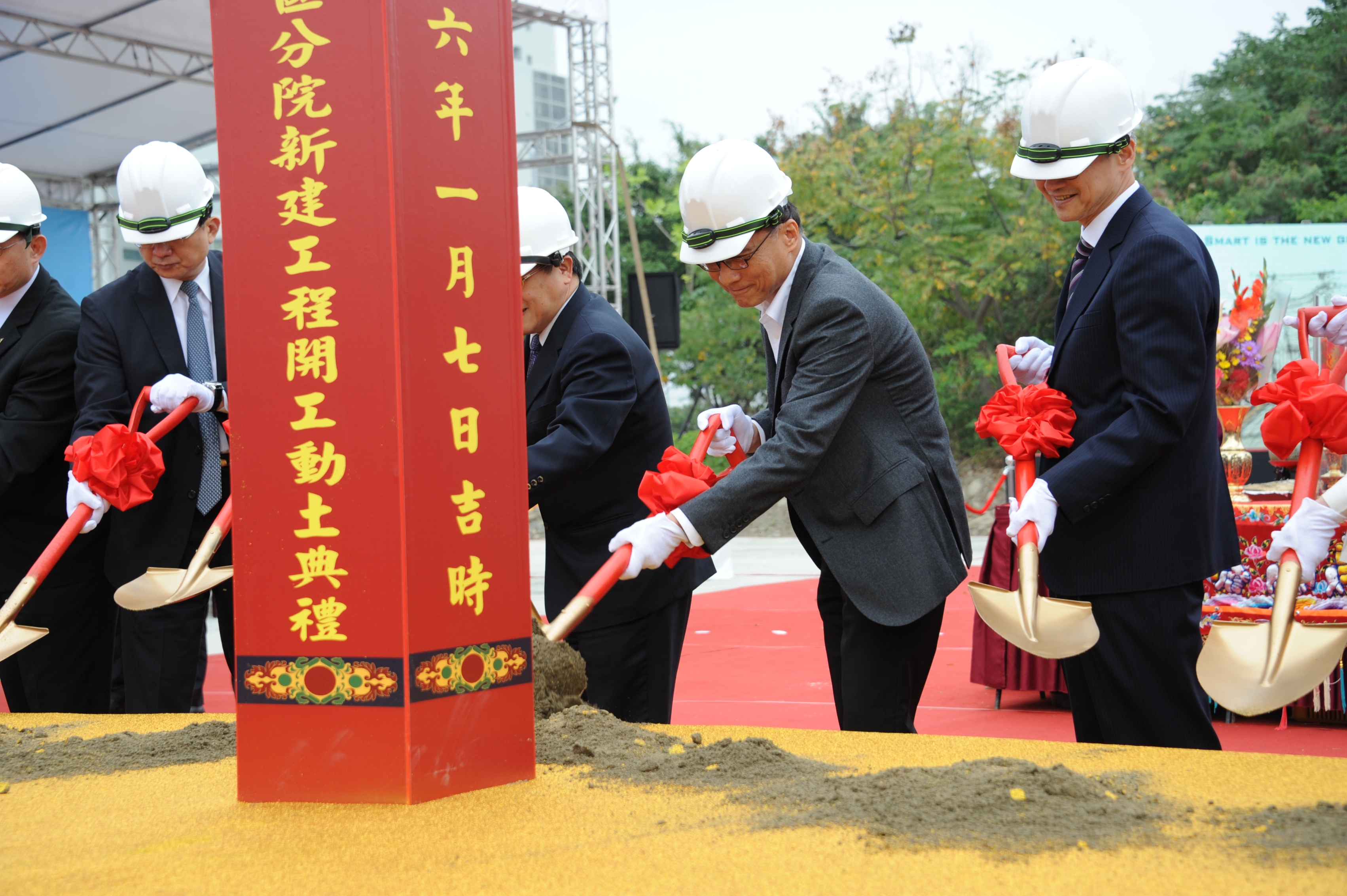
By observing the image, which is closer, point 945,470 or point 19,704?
point 945,470

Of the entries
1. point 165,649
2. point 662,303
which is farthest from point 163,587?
point 662,303

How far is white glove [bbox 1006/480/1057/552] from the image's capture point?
1.78m

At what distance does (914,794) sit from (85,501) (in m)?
1.81

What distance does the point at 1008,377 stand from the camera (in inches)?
83.0

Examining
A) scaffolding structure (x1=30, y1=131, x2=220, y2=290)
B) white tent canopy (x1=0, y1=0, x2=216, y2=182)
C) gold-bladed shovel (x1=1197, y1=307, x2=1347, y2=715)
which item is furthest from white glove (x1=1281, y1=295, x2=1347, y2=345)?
scaffolding structure (x1=30, y1=131, x2=220, y2=290)

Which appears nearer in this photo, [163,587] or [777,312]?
[777,312]

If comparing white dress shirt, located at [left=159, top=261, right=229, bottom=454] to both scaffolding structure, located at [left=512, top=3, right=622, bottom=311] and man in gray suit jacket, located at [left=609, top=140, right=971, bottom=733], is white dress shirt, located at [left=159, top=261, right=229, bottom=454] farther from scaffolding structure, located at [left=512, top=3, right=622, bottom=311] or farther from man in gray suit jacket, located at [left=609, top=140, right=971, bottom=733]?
scaffolding structure, located at [left=512, top=3, right=622, bottom=311]

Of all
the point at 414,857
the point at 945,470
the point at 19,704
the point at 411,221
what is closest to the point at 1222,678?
the point at 945,470

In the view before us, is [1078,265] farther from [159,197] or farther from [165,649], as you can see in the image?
[165,649]

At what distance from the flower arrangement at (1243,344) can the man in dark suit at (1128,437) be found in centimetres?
209

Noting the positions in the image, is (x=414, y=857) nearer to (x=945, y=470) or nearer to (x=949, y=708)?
(x=945, y=470)

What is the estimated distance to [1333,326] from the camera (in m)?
2.07

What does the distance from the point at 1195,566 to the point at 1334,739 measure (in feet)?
7.43

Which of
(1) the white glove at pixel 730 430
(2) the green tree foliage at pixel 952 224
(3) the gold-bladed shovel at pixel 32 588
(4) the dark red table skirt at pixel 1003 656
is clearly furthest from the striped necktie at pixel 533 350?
(2) the green tree foliage at pixel 952 224
